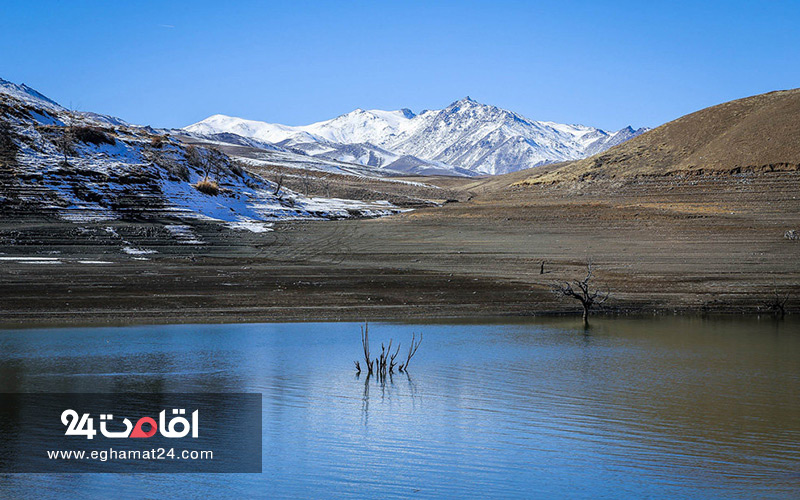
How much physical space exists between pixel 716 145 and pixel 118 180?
5426 cm

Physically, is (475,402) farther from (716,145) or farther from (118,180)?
(716,145)

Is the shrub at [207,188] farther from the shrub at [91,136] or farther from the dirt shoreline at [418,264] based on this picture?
the shrub at [91,136]

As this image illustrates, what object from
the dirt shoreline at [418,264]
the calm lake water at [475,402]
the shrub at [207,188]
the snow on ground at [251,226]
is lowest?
the calm lake water at [475,402]

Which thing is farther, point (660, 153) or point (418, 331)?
point (660, 153)

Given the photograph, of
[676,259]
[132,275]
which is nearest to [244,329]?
[132,275]

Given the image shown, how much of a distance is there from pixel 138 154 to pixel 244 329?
1529 inches

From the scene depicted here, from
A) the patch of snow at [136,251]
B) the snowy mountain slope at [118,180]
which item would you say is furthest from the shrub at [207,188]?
the patch of snow at [136,251]

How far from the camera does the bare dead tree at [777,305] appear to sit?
1146 inches

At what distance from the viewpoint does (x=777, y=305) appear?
96.2ft

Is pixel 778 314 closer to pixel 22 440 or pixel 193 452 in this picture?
pixel 193 452

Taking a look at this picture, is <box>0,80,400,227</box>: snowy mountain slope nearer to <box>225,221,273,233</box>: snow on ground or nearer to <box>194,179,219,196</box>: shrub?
<box>194,179,219,196</box>: shrub

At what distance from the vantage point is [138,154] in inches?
2333

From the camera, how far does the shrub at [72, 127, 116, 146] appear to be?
191ft

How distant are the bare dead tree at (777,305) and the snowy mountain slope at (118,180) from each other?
3400 centimetres
